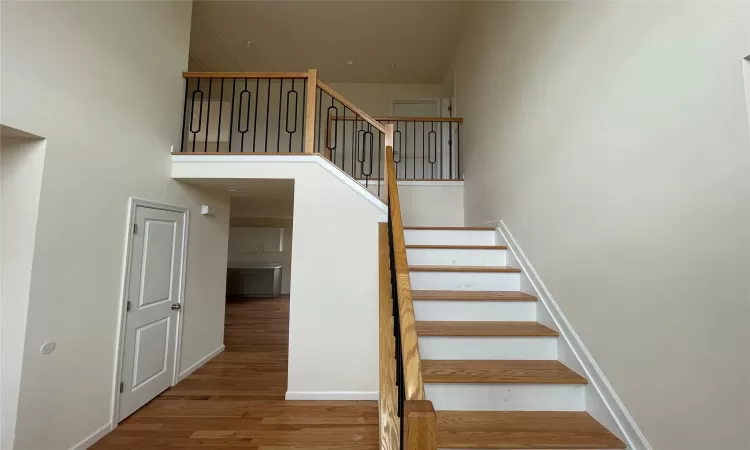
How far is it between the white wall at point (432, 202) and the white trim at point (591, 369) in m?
2.10

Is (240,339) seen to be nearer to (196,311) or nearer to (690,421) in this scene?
(196,311)

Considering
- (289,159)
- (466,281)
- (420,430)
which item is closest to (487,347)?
(466,281)

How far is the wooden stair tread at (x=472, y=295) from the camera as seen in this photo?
224 centimetres

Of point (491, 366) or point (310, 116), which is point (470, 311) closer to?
point (491, 366)

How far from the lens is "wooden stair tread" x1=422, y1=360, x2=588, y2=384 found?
1.71 meters

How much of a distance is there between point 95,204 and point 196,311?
1798 millimetres

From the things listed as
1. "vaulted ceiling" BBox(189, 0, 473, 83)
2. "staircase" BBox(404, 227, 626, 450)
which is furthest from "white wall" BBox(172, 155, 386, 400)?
"vaulted ceiling" BBox(189, 0, 473, 83)

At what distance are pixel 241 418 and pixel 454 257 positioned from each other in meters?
2.30

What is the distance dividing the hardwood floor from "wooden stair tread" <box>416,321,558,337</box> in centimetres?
102

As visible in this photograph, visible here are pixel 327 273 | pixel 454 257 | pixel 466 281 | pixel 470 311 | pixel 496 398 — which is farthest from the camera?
pixel 327 273

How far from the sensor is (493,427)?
1.58 metres

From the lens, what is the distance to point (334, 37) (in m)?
5.00

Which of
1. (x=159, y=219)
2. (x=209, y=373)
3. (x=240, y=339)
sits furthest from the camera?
(x=240, y=339)

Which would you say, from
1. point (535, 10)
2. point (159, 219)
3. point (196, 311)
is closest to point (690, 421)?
point (535, 10)
